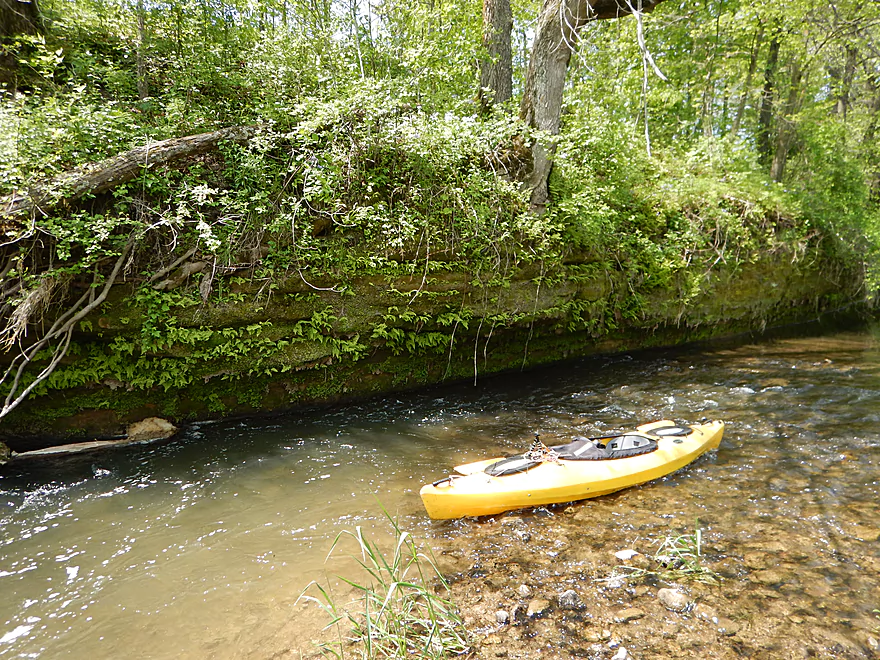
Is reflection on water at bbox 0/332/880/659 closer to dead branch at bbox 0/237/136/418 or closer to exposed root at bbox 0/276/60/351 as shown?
dead branch at bbox 0/237/136/418

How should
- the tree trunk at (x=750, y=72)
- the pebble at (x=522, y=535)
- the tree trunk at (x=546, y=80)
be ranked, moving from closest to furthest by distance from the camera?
1. the pebble at (x=522, y=535)
2. the tree trunk at (x=546, y=80)
3. the tree trunk at (x=750, y=72)

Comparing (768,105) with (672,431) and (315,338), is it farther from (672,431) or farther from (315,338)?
(315,338)

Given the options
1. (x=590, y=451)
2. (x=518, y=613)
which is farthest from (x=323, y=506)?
(x=590, y=451)

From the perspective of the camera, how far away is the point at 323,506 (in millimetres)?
3914

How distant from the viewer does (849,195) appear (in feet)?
35.5

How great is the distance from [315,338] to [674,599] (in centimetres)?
448

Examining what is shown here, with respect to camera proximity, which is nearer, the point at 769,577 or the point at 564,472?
the point at 769,577

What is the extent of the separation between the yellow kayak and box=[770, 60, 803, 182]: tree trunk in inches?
415

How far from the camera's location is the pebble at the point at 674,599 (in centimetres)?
261

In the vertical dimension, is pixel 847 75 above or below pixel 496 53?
above

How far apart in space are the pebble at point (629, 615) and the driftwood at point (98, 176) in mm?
5839

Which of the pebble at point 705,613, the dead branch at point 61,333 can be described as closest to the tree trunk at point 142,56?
the dead branch at point 61,333

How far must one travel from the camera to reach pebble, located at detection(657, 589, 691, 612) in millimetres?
2607

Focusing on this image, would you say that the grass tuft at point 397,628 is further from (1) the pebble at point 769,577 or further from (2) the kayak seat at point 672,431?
(2) the kayak seat at point 672,431
